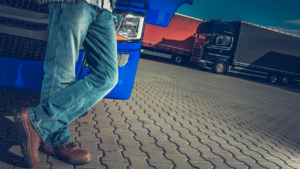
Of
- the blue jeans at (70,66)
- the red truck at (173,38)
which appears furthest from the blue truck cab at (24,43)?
the red truck at (173,38)

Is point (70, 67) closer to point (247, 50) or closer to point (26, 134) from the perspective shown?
point (26, 134)

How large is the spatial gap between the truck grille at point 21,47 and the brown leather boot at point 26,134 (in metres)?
0.69

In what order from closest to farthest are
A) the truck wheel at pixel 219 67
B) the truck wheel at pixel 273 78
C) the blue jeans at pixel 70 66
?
the blue jeans at pixel 70 66
the truck wheel at pixel 219 67
the truck wheel at pixel 273 78

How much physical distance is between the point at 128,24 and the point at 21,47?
1025mm

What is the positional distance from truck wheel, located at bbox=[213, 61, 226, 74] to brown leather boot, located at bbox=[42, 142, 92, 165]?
47.5ft

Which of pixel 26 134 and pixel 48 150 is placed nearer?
pixel 26 134

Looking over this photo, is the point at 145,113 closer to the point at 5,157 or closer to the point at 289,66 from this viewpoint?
the point at 5,157

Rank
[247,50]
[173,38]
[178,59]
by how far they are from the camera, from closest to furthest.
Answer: [247,50] → [173,38] → [178,59]

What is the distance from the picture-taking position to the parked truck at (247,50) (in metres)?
15.0

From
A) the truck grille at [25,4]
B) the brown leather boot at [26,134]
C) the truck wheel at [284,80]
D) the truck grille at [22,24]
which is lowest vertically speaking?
the brown leather boot at [26,134]

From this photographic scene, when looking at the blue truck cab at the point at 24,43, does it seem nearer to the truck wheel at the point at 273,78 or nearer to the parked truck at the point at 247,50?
the parked truck at the point at 247,50

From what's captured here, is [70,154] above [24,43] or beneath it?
beneath

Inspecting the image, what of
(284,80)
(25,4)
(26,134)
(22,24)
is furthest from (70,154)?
(284,80)

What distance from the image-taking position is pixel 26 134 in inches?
62.1
